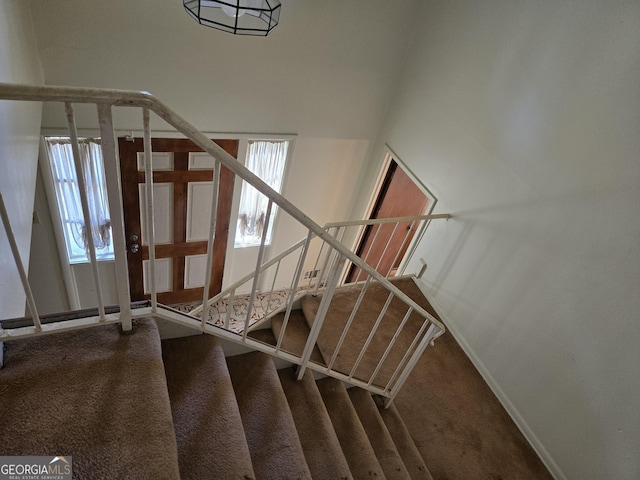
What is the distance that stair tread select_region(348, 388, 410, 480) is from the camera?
2.05 metres

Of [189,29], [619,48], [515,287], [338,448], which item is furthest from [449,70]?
[338,448]

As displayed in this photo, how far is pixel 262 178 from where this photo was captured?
3.85 metres

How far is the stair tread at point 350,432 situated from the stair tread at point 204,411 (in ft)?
2.36

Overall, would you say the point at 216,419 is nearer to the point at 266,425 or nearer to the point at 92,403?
the point at 266,425

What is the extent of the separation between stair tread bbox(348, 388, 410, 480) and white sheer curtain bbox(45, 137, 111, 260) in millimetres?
2282

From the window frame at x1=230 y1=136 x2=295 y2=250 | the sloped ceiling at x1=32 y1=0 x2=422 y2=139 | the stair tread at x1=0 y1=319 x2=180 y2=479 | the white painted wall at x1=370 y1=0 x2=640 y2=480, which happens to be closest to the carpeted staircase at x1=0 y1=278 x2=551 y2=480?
the stair tread at x1=0 y1=319 x2=180 y2=479

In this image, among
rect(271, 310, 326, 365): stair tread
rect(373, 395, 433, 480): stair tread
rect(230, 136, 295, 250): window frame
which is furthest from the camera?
rect(230, 136, 295, 250): window frame

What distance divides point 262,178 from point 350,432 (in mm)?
2511

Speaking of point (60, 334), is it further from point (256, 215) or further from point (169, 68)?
point (256, 215)

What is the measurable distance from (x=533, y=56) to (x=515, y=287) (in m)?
1.38

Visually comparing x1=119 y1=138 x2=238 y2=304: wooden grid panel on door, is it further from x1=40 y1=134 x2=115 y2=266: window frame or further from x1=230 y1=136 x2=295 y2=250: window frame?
x1=40 y1=134 x2=115 y2=266: window frame

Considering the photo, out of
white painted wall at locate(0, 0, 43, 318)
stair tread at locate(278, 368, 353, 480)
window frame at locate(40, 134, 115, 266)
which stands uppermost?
white painted wall at locate(0, 0, 43, 318)

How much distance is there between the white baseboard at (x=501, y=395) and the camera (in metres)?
2.34

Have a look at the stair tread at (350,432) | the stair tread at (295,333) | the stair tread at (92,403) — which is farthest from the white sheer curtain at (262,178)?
the stair tread at (92,403)
